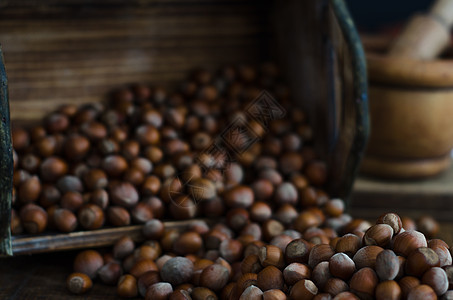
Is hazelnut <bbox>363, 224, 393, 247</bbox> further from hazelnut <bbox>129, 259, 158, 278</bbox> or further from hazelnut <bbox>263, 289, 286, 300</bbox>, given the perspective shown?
hazelnut <bbox>129, 259, 158, 278</bbox>

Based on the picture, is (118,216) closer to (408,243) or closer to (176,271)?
(176,271)

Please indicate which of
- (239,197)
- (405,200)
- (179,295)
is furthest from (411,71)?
(179,295)

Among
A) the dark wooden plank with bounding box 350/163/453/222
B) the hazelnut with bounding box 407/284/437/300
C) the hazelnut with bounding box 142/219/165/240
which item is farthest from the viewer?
the dark wooden plank with bounding box 350/163/453/222

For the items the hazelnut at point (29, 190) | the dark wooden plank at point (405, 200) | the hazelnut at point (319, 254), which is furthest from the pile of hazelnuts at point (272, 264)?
the dark wooden plank at point (405, 200)

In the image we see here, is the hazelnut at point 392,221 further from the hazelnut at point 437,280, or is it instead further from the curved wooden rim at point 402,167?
the curved wooden rim at point 402,167

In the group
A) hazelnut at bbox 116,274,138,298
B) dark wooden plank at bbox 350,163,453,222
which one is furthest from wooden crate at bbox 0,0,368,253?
hazelnut at bbox 116,274,138,298
